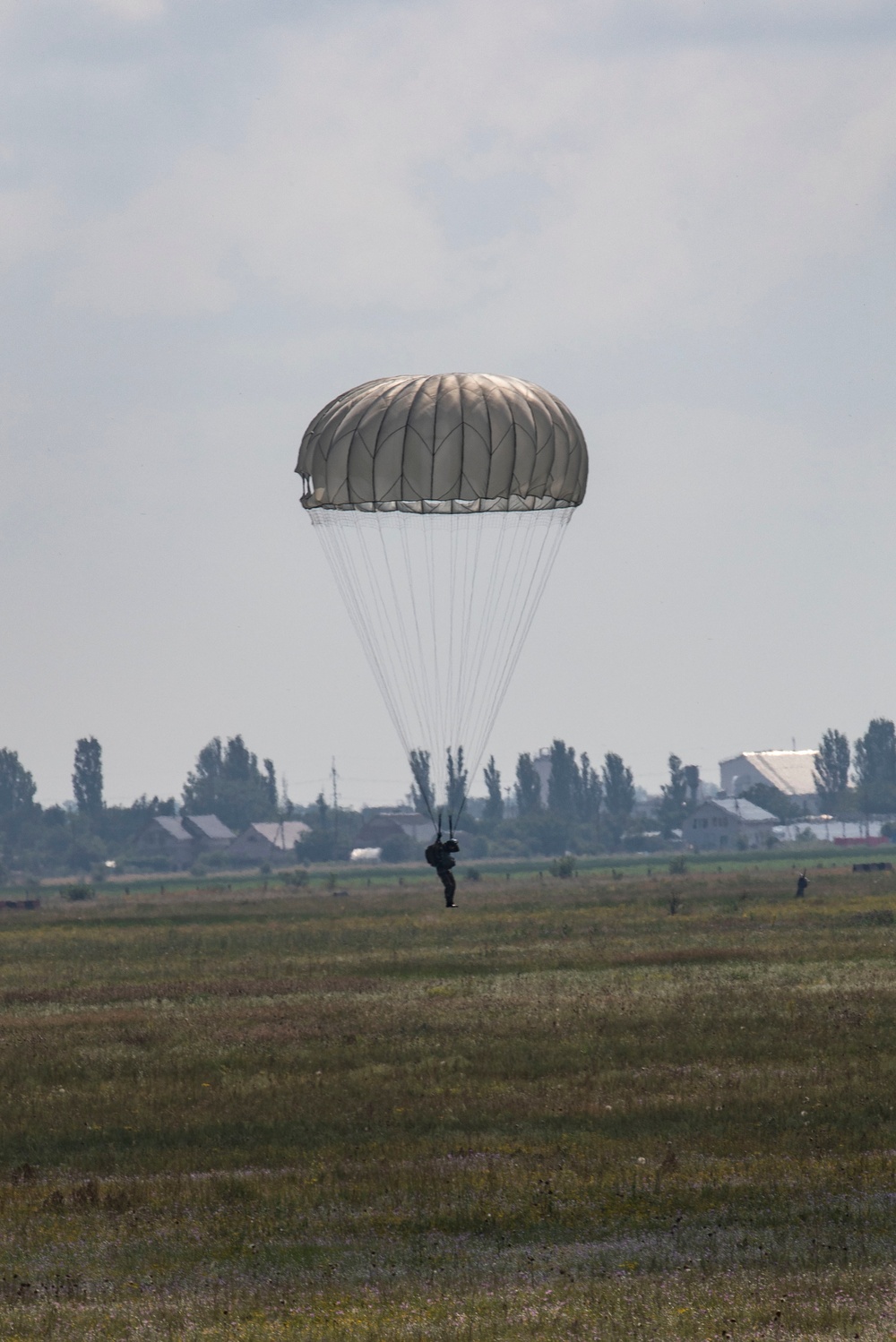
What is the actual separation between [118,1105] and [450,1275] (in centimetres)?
1375

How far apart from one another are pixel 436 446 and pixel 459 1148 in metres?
15.6

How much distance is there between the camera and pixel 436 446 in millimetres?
33875

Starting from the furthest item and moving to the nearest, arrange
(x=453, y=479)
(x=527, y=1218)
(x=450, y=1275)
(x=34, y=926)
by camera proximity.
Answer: (x=34, y=926) < (x=453, y=479) < (x=527, y=1218) < (x=450, y=1275)

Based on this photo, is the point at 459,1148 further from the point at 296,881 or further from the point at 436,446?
the point at 296,881

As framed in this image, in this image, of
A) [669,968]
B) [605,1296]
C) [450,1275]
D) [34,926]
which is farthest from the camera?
[34,926]

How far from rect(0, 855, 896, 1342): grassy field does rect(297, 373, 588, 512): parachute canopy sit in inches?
446

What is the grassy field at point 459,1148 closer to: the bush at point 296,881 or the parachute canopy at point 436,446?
the parachute canopy at point 436,446

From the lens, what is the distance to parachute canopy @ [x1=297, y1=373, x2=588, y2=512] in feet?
111

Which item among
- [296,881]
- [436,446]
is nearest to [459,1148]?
[436,446]

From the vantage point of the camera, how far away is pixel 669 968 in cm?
4788

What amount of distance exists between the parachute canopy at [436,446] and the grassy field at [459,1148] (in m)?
11.3

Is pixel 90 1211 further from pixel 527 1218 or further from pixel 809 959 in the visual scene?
pixel 809 959

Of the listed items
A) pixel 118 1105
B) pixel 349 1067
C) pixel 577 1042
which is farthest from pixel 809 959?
pixel 118 1105

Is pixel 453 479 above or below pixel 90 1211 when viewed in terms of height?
above
